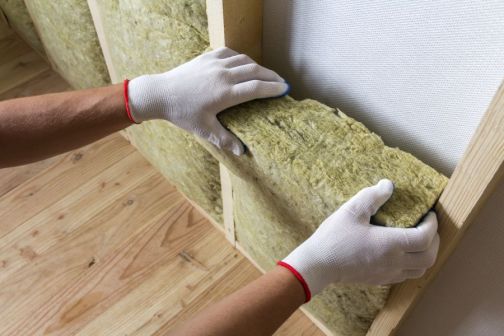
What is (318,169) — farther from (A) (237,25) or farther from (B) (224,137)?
(A) (237,25)

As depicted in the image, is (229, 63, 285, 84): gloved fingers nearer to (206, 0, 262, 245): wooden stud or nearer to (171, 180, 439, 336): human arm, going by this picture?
(206, 0, 262, 245): wooden stud

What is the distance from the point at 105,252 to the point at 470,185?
1.14m

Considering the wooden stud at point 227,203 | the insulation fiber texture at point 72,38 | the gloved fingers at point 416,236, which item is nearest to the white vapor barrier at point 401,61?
the gloved fingers at point 416,236

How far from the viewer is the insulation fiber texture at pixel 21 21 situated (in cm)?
173

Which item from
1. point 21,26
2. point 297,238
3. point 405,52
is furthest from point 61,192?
point 405,52

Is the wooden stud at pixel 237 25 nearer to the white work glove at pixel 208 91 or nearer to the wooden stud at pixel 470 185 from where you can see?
the white work glove at pixel 208 91

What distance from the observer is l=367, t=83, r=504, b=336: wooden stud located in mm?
558

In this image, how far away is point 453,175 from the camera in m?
0.65

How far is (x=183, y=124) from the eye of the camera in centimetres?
88

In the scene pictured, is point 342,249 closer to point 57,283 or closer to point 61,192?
point 57,283

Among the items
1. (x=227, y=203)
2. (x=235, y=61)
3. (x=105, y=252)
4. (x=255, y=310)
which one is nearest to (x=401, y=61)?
(x=235, y=61)

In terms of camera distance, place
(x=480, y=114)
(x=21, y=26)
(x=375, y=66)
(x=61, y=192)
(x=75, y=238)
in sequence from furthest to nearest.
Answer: (x=21, y=26) < (x=61, y=192) < (x=75, y=238) < (x=375, y=66) < (x=480, y=114)

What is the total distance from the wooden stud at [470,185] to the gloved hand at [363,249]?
0.03m

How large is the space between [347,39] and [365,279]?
429 millimetres
